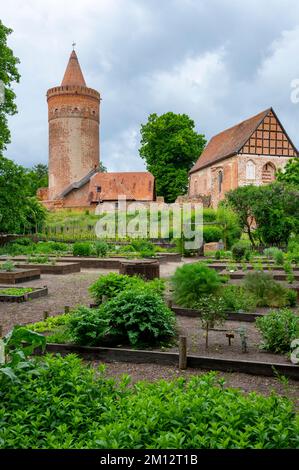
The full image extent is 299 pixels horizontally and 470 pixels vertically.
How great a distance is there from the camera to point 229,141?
1847 inches

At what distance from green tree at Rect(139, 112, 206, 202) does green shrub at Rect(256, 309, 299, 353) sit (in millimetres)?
47272

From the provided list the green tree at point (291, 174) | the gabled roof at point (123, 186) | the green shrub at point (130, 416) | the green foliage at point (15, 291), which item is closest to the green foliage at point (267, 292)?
the green foliage at point (15, 291)

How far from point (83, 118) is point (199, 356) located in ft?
175

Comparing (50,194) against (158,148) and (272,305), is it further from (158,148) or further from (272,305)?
(272,305)

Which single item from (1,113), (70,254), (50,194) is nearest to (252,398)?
(70,254)

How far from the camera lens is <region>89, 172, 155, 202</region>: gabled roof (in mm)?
48250

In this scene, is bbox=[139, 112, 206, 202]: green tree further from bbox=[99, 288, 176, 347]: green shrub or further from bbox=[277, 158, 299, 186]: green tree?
bbox=[99, 288, 176, 347]: green shrub

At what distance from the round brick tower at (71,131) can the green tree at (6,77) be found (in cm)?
3053

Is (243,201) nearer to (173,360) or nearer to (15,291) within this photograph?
(15,291)

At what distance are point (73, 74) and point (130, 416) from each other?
192 ft

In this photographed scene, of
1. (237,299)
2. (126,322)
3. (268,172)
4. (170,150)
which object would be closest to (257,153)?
(268,172)

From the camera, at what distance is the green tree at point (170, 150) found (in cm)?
5381

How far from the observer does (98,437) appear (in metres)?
3.10

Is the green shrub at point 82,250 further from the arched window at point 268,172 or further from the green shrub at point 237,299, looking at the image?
the arched window at point 268,172
